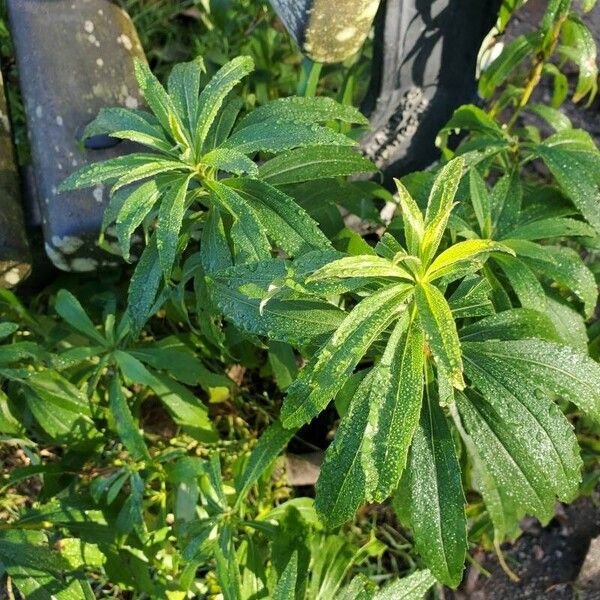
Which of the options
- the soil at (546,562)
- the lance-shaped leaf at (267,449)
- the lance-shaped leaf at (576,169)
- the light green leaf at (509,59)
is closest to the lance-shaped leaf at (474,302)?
the lance-shaped leaf at (576,169)

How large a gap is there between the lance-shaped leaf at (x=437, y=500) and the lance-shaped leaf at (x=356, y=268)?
11.8 inches

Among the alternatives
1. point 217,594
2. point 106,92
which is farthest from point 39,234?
point 217,594

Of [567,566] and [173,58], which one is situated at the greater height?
[173,58]

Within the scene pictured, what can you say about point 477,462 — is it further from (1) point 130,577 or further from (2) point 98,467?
(2) point 98,467

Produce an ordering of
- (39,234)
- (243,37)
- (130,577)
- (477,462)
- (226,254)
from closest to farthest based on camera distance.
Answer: (226,254) → (477,462) → (130,577) → (39,234) → (243,37)

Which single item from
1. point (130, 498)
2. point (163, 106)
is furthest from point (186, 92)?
point (130, 498)

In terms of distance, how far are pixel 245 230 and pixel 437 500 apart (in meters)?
0.52

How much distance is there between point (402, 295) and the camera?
97cm

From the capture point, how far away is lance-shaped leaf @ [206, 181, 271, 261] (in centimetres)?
113

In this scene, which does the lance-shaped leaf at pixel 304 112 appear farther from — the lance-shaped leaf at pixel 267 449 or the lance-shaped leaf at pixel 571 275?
the lance-shaped leaf at pixel 267 449

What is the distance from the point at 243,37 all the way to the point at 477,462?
1712mm

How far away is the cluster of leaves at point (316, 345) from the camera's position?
983 mm

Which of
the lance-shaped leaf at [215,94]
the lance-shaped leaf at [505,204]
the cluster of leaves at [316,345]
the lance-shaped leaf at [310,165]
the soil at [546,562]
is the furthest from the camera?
the soil at [546,562]

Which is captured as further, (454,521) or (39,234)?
(39,234)
